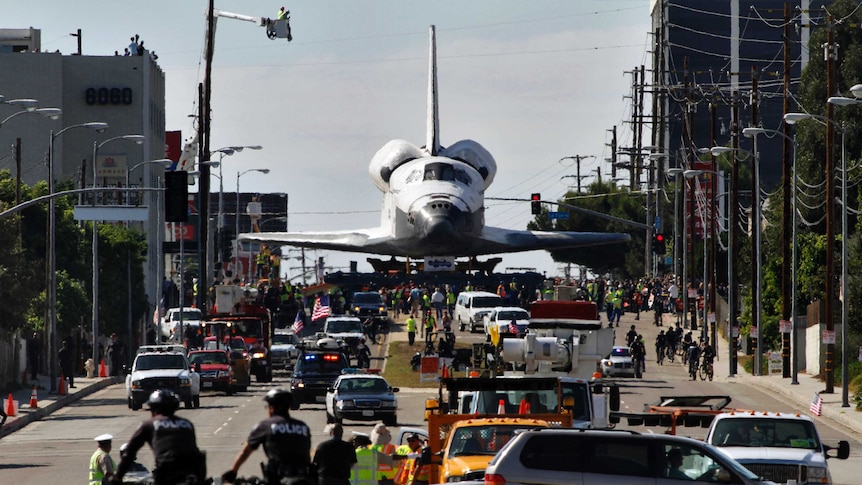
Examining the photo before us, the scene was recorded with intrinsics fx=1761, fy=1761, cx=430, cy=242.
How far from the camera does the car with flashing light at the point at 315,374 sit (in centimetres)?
4622

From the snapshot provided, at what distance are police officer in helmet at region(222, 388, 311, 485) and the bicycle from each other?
4821 cm

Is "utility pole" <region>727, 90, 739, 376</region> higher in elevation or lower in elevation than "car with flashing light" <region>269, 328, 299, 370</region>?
higher

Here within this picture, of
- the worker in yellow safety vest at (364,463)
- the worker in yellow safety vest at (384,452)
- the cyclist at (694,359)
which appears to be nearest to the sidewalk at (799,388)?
the cyclist at (694,359)

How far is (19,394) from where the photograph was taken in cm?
5453

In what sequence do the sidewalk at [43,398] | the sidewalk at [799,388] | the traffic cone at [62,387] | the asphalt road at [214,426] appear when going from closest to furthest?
the asphalt road at [214,426], the sidewalk at [43,398], the sidewalk at [799,388], the traffic cone at [62,387]

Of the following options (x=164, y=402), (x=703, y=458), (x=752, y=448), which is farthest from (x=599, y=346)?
(x=164, y=402)

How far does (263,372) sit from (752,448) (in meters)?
37.1

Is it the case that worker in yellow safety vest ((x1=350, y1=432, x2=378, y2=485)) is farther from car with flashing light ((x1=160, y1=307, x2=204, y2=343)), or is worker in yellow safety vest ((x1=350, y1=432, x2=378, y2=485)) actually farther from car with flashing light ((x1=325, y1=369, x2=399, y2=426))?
car with flashing light ((x1=160, y1=307, x2=204, y2=343))

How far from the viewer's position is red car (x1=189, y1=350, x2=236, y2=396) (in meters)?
52.7

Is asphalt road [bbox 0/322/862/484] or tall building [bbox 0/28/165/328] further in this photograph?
tall building [bbox 0/28/165/328]

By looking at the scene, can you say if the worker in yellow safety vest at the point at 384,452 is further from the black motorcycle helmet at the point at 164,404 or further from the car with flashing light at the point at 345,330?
the car with flashing light at the point at 345,330

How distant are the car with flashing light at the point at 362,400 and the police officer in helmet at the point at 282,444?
24703 mm

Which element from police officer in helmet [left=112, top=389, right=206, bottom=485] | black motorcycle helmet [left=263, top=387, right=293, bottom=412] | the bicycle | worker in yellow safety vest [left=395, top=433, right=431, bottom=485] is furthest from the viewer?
the bicycle

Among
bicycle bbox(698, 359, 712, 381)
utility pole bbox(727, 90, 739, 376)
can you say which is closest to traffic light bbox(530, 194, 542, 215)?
utility pole bbox(727, 90, 739, 376)
